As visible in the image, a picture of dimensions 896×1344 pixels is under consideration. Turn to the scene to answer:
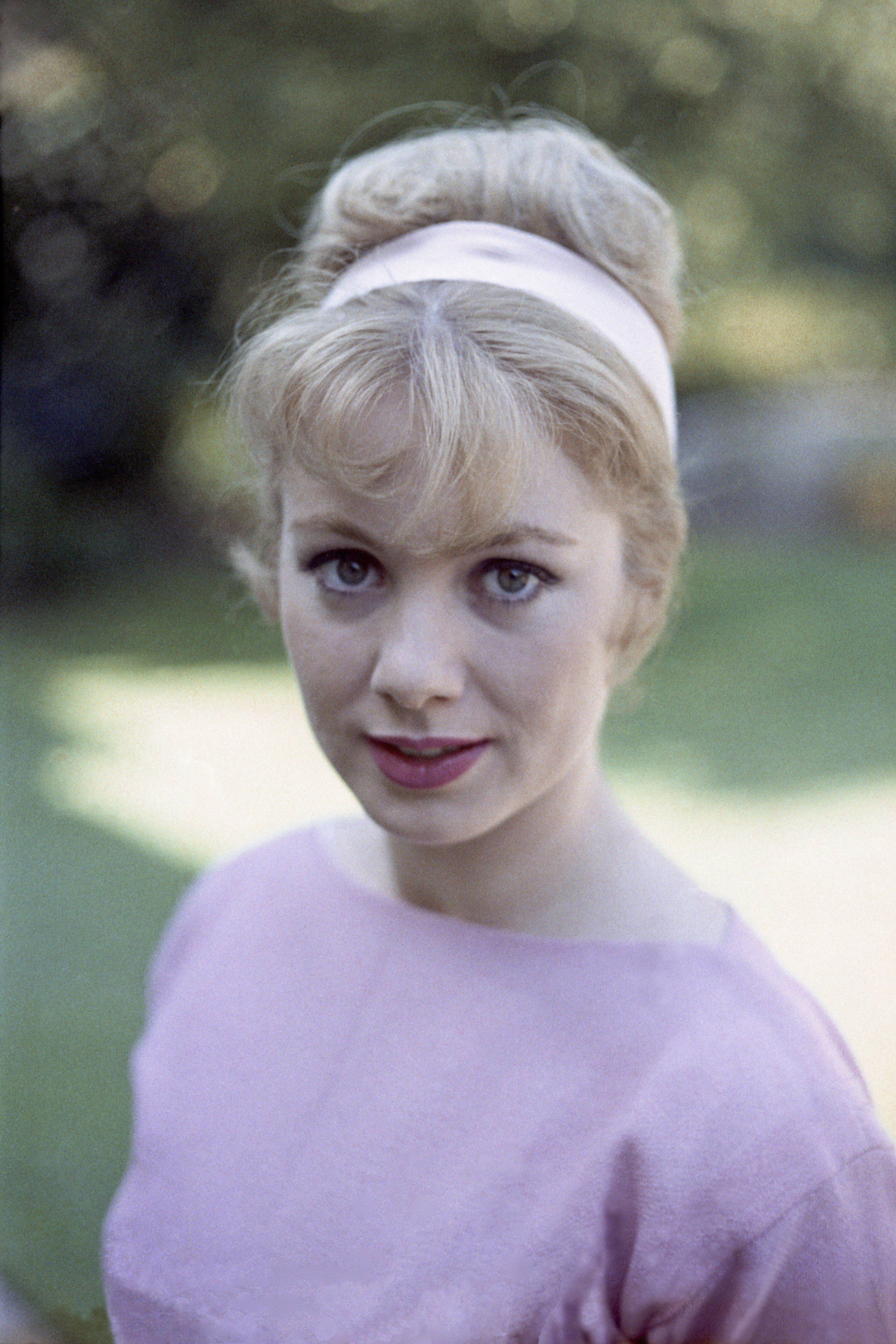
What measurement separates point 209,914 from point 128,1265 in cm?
39

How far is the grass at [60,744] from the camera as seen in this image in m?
2.42

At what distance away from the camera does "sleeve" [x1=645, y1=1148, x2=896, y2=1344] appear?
100cm

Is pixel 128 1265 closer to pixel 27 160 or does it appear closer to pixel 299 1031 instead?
pixel 299 1031

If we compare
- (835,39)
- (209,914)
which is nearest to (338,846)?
(209,914)

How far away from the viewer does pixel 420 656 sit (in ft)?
3.50

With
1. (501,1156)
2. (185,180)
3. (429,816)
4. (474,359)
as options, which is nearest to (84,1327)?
(501,1156)

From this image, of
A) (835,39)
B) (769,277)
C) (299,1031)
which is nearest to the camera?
(299,1031)

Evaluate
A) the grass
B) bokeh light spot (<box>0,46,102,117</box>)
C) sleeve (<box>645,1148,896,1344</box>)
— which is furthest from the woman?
bokeh light spot (<box>0,46,102,117</box>)

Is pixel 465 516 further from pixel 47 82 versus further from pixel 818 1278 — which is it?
pixel 47 82

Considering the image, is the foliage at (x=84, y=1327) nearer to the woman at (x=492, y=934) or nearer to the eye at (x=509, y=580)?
the woman at (x=492, y=934)

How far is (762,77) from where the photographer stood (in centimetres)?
484

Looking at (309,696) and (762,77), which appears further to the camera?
(762,77)

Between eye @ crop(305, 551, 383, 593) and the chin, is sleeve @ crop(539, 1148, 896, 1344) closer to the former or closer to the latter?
the chin

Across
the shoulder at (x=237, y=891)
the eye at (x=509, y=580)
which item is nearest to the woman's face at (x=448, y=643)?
the eye at (x=509, y=580)
